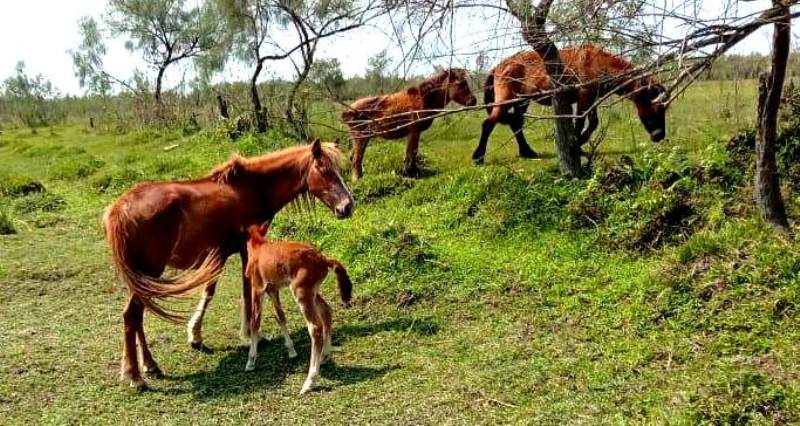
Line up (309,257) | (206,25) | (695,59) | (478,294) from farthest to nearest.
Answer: (206,25) → (478,294) → (309,257) → (695,59)

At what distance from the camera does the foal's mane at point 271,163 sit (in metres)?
6.18

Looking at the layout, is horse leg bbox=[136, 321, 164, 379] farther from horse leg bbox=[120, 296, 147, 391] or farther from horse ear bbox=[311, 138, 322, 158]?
horse ear bbox=[311, 138, 322, 158]

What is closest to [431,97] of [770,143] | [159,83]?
[770,143]

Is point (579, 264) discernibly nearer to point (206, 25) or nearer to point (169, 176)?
point (169, 176)

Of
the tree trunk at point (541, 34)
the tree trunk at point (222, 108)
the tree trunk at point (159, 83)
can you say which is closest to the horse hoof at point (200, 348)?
the tree trunk at point (541, 34)

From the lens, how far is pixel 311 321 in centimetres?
502

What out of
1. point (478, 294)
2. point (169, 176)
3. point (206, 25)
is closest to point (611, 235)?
point (478, 294)

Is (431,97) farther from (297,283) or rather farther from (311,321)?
(311,321)

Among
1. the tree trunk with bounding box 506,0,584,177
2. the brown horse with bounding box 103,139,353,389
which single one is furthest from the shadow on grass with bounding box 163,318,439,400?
the tree trunk with bounding box 506,0,584,177

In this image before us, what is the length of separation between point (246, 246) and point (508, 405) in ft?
8.36

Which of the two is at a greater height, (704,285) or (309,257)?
(309,257)

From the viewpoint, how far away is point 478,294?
630cm

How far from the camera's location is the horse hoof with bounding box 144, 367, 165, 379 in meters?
5.41

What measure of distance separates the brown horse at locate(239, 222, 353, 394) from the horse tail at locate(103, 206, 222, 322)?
0.34 m
